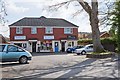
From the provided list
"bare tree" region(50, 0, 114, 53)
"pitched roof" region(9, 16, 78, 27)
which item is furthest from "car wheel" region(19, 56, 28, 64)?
"pitched roof" region(9, 16, 78, 27)

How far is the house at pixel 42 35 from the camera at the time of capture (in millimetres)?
53219

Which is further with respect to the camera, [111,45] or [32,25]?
[32,25]

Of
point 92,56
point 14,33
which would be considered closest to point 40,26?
point 14,33

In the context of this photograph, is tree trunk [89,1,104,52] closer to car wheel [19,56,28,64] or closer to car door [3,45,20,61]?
car wheel [19,56,28,64]

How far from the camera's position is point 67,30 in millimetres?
56062

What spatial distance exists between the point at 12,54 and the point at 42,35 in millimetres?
34170

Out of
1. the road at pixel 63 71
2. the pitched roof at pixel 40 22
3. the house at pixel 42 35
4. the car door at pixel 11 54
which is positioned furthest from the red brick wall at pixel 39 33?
the road at pixel 63 71

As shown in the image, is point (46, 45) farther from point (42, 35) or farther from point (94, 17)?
point (94, 17)

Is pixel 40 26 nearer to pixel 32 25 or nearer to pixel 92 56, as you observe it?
pixel 32 25

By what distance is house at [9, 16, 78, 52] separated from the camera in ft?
175

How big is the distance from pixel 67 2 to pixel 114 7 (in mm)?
5159

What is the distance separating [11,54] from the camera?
65.6 ft

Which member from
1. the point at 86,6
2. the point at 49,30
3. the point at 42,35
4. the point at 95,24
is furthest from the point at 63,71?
the point at 49,30

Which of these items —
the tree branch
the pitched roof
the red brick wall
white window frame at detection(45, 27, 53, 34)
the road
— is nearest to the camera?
the road
